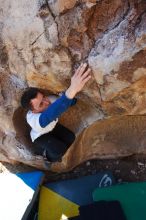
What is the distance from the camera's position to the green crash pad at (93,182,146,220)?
268 centimetres

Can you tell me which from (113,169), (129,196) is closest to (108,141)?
(113,169)

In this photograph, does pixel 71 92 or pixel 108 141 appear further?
pixel 108 141

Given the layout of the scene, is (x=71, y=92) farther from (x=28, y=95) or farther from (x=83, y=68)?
(x=28, y=95)

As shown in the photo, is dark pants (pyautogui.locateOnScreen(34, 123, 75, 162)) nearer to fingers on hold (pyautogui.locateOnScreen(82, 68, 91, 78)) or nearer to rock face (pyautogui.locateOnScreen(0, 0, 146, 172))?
rock face (pyautogui.locateOnScreen(0, 0, 146, 172))

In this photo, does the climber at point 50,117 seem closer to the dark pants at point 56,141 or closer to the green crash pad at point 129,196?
the dark pants at point 56,141

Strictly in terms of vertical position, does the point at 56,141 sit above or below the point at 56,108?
below

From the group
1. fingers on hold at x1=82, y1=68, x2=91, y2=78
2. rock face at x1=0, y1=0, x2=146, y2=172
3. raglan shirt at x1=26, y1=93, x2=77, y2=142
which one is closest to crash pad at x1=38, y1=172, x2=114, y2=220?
raglan shirt at x1=26, y1=93, x2=77, y2=142

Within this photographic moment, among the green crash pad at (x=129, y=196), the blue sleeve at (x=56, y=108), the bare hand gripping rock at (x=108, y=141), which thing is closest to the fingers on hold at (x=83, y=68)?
the blue sleeve at (x=56, y=108)

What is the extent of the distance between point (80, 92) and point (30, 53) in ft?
1.08

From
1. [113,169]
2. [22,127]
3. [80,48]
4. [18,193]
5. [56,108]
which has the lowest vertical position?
[113,169]

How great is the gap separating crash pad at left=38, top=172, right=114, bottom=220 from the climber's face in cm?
76

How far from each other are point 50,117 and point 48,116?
11mm

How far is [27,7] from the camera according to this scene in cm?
206

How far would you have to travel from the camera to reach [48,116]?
219 cm
